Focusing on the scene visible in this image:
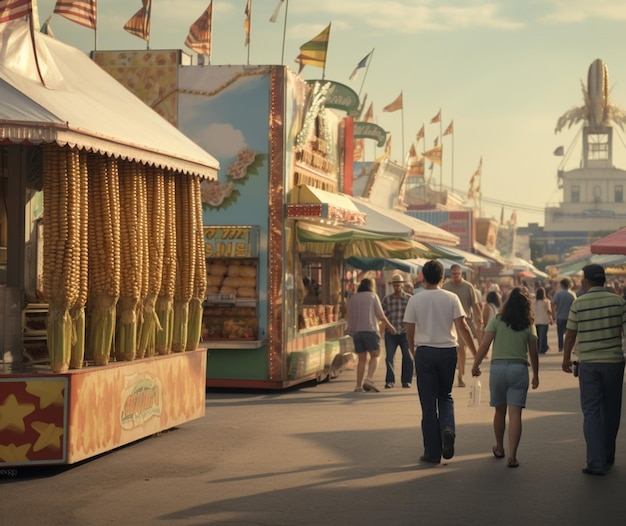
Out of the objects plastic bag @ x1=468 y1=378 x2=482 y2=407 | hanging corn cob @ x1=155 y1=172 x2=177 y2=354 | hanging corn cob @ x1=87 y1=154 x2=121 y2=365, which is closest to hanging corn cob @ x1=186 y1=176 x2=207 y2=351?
hanging corn cob @ x1=155 y1=172 x2=177 y2=354

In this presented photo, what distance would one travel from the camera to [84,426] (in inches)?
426

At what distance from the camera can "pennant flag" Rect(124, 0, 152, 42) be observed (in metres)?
19.5

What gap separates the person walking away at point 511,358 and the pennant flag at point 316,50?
1336 centimetres

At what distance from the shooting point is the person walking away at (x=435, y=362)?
36.0ft

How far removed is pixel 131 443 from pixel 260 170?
254 inches

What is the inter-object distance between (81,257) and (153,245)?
60.7 inches

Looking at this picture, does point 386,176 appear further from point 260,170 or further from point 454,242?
point 260,170

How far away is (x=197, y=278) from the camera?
13758 mm

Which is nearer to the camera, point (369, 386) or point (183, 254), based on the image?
point (183, 254)

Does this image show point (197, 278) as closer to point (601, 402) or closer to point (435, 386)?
point (435, 386)

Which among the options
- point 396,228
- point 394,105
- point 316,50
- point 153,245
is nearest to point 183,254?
point 153,245

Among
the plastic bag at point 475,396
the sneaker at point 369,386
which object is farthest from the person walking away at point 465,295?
the plastic bag at point 475,396

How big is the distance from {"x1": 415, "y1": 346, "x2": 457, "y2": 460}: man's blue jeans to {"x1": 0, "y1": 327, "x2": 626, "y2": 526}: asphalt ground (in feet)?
1.13

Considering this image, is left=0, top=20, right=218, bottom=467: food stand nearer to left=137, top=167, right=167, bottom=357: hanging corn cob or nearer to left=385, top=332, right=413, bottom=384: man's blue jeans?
left=137, top=167, right=167, bottom=357: hanging corn cob
